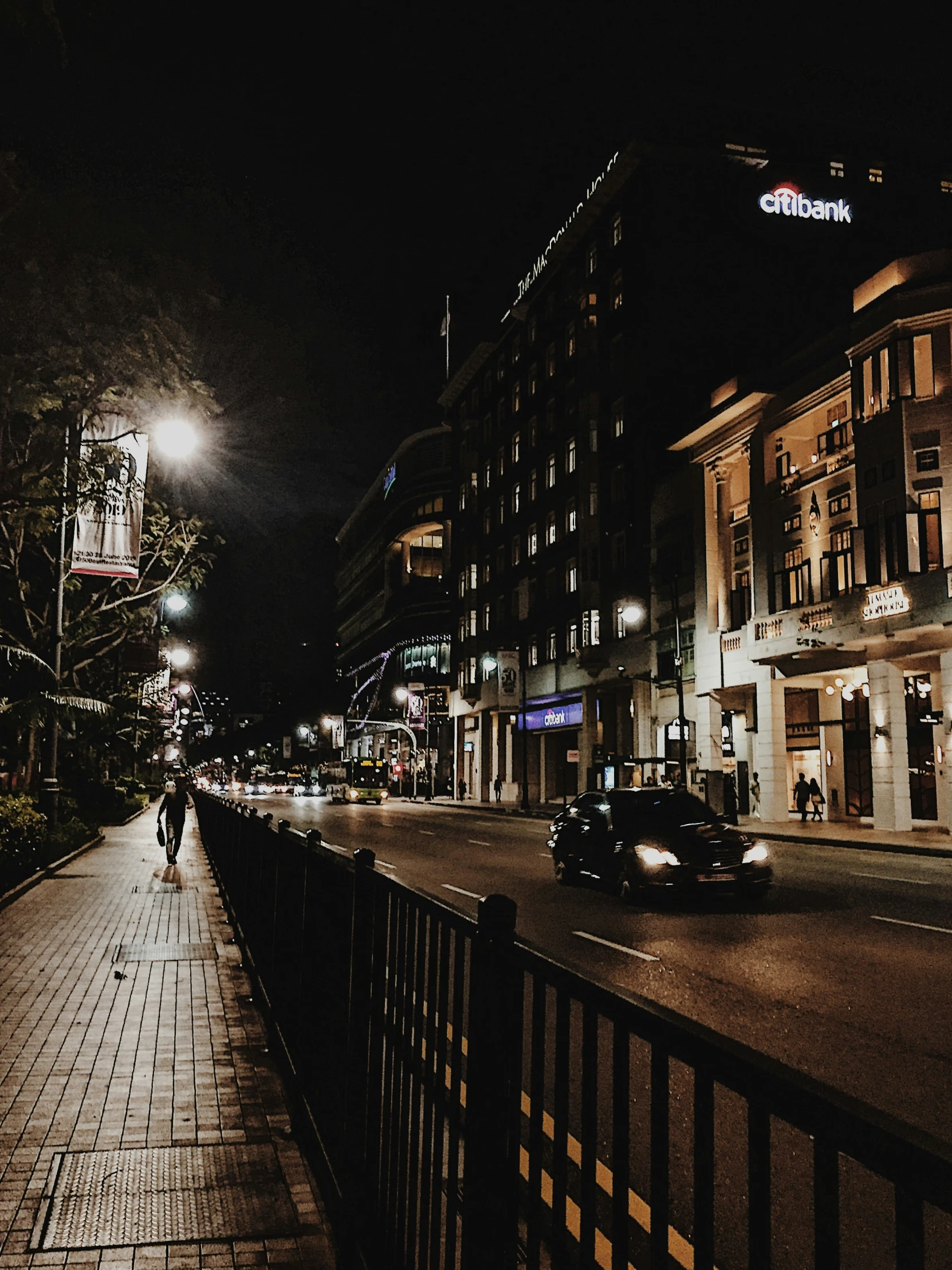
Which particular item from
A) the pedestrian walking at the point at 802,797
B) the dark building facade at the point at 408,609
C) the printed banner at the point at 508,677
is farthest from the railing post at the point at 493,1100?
the dark building facade at the point at 408,609

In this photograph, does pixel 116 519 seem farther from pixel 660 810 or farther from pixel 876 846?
pixel 876 846

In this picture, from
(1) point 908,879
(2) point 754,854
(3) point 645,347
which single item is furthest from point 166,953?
(3) point 645,347

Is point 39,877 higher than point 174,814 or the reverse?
the reverse

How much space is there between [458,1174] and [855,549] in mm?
32709

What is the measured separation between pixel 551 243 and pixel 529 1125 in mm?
65477

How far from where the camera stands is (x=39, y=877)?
18.1 metres

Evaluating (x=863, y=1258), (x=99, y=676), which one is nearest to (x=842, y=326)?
(x=99, y=676)

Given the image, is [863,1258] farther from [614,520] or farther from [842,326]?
[614,520]

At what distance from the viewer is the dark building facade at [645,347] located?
50438 millimetres

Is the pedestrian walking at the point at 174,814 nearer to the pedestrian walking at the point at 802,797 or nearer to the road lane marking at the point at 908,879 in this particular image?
the road lane marking at the point at 908,879

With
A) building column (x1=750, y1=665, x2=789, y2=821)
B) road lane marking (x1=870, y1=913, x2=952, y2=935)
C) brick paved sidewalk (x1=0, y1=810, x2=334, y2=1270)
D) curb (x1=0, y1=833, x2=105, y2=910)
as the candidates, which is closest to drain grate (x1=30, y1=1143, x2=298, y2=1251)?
brick paved sidewalk (x1=0, y1=810, x2=334, y2=1270)

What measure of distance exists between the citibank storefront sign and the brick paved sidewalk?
47.1 metres

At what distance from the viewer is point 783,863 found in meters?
21.8

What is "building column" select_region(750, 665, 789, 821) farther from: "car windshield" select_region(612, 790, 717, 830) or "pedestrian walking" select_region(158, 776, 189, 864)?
"pedestrian walking" select_region(158, 776, 189, 864)
